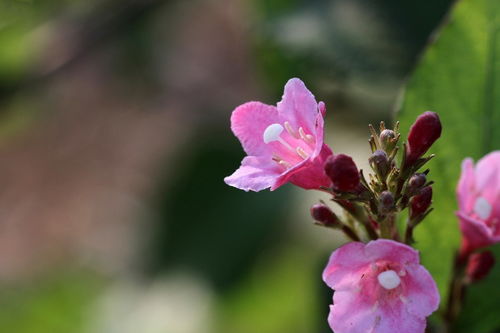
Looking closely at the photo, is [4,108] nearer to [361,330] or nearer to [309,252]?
[309,252]

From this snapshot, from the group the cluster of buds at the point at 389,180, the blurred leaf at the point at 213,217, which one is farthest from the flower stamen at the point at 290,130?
the blurred leaf at the point at 213,217

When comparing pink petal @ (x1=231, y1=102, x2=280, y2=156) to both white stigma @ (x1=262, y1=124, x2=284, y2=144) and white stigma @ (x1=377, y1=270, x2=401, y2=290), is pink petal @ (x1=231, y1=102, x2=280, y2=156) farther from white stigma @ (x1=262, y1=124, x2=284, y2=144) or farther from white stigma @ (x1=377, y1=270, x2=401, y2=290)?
white stigma @ (x1=377, y1=270, x2=401, y2=290)

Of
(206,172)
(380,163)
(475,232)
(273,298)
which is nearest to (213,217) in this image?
(206,172)

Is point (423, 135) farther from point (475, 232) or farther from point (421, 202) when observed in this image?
→ point (475, 232)

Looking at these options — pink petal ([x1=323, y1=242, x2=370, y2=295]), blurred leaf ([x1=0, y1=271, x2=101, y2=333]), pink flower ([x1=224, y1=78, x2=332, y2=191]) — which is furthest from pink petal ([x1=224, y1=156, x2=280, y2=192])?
blurred leaf ([x1=0, y1=271, x2=101, y2=333])

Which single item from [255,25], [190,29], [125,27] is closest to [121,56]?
[125,27]

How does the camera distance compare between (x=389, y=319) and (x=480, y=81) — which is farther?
(x=480, y=81)
